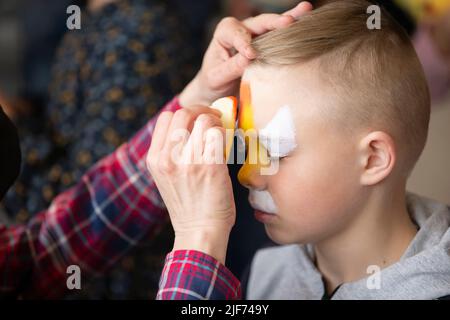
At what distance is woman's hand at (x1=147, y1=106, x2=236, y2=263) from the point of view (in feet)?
2.07

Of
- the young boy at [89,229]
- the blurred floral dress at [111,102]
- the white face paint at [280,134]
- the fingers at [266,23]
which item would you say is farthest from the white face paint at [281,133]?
the blurred floral dress at [111,102]

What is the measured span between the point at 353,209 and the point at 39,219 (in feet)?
1.65

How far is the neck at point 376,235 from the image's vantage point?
74cm

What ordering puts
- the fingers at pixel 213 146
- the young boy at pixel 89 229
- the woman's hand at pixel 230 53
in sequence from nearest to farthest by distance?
the fingers at pixel 213 146 → the woman's hand at pixel 230 53 → the young boy at pixel 89 229

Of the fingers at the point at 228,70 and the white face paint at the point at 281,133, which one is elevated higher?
the fingers at the point at 228,70

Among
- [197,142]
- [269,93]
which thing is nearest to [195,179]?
Result: [197,142]

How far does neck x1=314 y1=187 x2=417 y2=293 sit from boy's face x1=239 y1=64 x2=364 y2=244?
0.02 m

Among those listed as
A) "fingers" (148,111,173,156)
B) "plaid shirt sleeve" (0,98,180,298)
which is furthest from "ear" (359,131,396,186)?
"plaid shirt sleeve" (0,98,180,298)

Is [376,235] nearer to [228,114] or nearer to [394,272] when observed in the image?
[394,272]

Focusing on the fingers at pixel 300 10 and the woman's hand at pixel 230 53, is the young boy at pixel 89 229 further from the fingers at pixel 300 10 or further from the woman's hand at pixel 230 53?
the fingers at pixel 300 10

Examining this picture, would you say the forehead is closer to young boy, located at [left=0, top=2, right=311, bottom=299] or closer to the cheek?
the cheek

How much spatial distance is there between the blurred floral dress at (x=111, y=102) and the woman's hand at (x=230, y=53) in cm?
26

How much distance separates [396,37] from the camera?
2.32 ft
